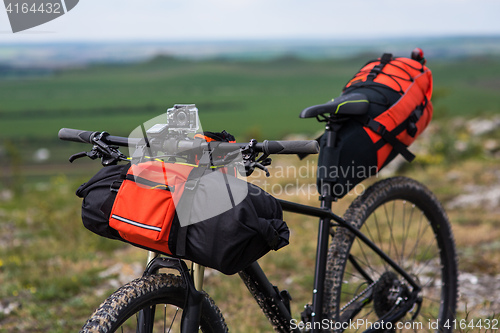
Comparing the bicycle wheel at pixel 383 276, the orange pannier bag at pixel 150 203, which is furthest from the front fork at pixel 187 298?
the bicycle wheel at pixel 383 276

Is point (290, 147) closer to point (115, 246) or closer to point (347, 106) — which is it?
point (347, 106)

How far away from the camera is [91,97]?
138750 millimetres

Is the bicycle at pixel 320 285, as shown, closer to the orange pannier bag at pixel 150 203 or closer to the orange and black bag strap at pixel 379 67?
the orange pannier bag at pixel 150 203

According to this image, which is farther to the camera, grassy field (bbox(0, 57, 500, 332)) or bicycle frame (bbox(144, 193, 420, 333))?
grassy field (bbox(0, 57, 500, 332))

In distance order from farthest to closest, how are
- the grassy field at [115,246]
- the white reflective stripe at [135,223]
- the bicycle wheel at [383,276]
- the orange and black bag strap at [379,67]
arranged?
1. the grassy field at [115,246]
2. the orange and black bag strap at [379,67]
3. the bicycle wheel at [383,276]
4. the white reflective stripe at [135,223]

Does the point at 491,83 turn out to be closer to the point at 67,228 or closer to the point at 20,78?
the point at 67,228

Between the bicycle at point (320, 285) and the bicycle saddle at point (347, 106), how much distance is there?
0.39 feet

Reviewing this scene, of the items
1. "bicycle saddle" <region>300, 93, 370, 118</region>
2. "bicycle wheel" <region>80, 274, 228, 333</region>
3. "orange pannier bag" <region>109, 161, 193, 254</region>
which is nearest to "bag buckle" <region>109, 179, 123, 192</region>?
"orange pannier bag" <region>109, 161, 193, 254</region>

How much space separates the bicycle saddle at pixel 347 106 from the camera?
8.10 feet

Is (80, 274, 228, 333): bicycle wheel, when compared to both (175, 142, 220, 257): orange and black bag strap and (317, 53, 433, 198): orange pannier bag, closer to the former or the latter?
(175, 142, 220, 257): orange and black bag strap

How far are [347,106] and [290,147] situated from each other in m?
0.95

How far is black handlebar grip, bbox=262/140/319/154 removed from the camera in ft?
5.54

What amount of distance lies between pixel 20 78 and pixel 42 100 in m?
52.0

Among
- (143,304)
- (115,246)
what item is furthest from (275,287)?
(115,246)
